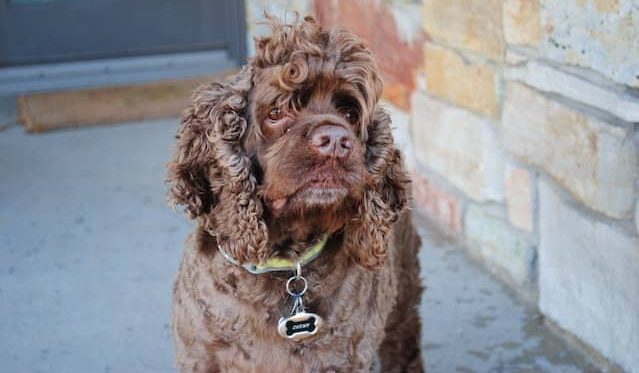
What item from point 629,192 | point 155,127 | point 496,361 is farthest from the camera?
point 155,127

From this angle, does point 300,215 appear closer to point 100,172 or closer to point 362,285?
point 362,285

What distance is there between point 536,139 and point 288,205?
170 cm

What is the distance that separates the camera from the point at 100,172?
20.2ft

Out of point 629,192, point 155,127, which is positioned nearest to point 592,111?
point 629,192

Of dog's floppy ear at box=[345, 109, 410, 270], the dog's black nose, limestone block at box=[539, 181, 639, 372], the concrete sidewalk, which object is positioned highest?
the dog's black nose

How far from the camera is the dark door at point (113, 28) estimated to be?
7094mm

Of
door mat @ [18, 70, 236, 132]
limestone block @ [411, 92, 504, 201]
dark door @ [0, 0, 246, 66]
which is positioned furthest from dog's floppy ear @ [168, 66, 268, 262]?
dark door @ [0, 0, 246, 66]

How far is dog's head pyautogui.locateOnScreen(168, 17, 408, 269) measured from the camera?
2.59m

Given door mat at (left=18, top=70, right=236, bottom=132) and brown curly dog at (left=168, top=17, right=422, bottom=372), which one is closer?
brown curly dog at (left=168, top=17, right=422, bottom=372)

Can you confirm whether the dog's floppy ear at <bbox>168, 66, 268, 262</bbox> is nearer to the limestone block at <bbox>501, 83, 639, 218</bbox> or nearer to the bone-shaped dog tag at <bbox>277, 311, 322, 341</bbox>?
the bone-shaped dog tag at <bbox>277, 311, 322, 341</bbox>

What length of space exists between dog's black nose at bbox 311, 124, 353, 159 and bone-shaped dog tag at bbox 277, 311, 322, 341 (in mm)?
495

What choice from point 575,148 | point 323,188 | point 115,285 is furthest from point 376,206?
point 115,285

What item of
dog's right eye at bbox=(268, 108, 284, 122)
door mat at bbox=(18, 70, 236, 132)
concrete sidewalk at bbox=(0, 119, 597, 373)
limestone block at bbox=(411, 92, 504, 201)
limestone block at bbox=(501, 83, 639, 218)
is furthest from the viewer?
door mat at bbox=(18, 70, 236, 132)

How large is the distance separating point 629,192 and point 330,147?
145 centimetres
